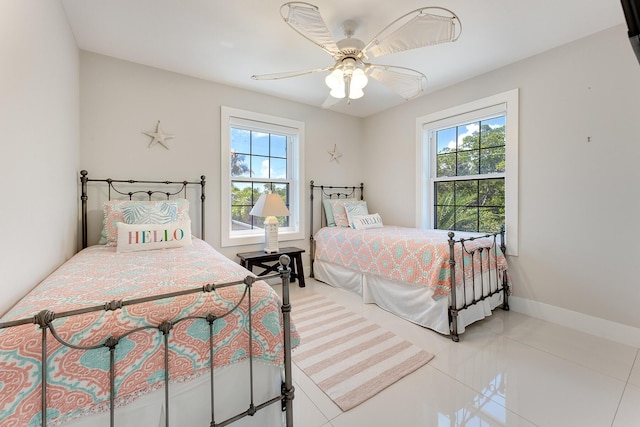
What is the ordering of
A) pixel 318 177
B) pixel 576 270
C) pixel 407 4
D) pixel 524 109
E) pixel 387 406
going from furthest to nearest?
pixel 318 177
pixel 524 109
pixel 576 270
pixel 407 4
pixel 387 406

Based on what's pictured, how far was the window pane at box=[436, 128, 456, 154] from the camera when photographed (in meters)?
3.32

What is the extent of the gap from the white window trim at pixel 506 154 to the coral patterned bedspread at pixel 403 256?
0.38m

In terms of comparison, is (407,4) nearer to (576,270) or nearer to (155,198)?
(576,270)

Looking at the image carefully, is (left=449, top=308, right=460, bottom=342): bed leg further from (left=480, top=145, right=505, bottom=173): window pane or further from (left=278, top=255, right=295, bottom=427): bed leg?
(left=480, top=145, right=505, bottom=173): window pane

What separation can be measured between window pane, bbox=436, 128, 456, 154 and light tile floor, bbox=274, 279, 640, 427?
2.17m

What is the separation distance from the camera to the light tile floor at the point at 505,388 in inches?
53.9

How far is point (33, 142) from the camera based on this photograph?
1.38 m

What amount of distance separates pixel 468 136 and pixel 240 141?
278 centimetres

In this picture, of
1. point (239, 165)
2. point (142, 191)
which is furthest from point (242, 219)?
point (142, 191)

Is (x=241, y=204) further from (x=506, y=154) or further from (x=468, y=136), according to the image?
(x=506, y=154)

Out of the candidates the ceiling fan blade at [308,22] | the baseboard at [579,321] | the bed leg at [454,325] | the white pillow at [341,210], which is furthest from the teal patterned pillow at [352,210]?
the ceiling fan blade at [308,22]

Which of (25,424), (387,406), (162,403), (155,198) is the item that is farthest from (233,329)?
(155,198)

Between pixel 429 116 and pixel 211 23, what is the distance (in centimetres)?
263

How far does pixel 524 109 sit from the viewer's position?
2.60m
